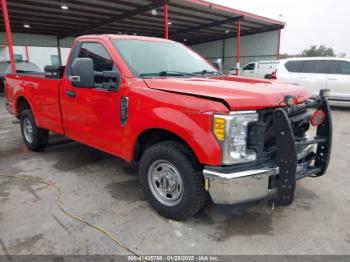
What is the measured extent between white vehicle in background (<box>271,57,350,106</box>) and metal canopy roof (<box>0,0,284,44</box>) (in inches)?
228

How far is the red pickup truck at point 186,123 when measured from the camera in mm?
2432

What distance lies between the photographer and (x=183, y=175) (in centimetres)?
272

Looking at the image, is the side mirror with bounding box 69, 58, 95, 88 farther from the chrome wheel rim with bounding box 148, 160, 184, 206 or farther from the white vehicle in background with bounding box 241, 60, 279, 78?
the white vehicle in background with bounding box 241, 60, 279, 78

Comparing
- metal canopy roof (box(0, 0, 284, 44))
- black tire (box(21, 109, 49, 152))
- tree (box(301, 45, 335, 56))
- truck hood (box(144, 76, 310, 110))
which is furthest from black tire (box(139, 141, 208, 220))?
tree (box(301, 45, 335, 56))

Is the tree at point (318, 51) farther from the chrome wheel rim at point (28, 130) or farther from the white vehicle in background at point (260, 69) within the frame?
the chrome wheel rim at point (28, 130)

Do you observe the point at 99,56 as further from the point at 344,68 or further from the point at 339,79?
the point at 344,68

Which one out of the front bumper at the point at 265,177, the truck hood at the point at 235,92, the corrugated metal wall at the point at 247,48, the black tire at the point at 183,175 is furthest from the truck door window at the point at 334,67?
the corrugated metal wall at the point at 247,48

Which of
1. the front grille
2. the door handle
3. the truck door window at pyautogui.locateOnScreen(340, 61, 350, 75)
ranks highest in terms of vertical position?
the truck door window at pyautogui.locateOnScreen(340, 61, 350, 75)

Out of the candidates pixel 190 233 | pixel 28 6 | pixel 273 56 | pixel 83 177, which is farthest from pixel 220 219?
pixel 273 56

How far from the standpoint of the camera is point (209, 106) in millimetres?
2432

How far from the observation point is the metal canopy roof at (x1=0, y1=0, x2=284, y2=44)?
13617 mm

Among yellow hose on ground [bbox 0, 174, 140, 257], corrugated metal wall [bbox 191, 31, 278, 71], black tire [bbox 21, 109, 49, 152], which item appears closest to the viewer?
yellow hose on ground [bbox 0, 174, 140, 257]

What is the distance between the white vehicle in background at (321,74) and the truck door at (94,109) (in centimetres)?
869

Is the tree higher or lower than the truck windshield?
higher
